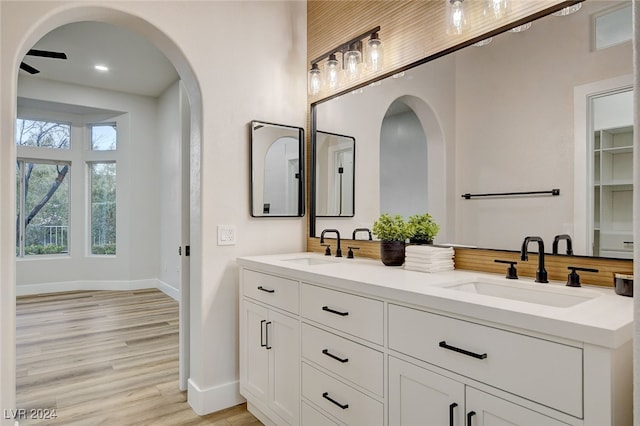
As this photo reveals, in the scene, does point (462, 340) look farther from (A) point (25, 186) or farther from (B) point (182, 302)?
(A) point (25, 186)

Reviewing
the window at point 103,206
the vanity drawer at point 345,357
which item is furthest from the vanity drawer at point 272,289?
the window at point 103,206

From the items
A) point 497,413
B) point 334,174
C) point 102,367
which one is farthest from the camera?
point 102,367

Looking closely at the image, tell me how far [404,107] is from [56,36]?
396 centimetres

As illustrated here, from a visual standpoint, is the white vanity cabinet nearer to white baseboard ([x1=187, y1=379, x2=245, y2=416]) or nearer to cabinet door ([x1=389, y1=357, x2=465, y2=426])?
white baseboard ([x1=187, y1=379, x2=245, y2=416])

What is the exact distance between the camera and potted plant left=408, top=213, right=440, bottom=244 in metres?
1.98

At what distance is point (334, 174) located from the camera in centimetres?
265

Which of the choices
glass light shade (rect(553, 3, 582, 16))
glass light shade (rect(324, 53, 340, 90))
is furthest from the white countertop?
glass light shade (rect(324, 53, 340, 90))

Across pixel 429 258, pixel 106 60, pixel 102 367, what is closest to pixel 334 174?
pixel 429 258

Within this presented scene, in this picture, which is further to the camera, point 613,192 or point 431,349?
point 613,192

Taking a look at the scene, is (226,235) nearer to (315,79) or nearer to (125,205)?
(315,79)

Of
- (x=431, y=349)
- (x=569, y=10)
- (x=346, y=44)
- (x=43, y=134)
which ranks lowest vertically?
(x=431, y=349)

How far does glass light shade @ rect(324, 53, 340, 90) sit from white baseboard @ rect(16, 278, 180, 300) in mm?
4209

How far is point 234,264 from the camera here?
2469mm

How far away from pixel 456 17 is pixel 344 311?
1450 mm
